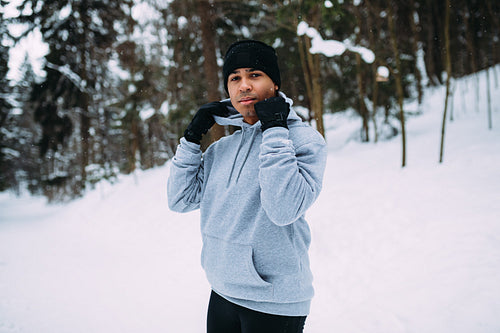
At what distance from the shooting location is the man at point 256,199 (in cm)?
102

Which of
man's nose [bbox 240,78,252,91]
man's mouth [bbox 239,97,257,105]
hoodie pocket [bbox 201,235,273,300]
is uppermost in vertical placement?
man's nose [bbox 240,78,252,91]

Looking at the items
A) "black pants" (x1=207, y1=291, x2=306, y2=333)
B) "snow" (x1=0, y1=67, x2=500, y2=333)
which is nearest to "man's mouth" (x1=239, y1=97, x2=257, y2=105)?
"black pants" (x1=207, y1=291, x2=306, y2=333)

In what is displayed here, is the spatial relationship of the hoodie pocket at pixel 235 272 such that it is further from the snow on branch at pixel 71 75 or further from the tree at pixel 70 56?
the snow on branch at pixel 71 75

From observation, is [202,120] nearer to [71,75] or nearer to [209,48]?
[209,48]

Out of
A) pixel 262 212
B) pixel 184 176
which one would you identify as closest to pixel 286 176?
pixel 262 212

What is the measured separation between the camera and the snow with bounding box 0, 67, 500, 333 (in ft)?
8.35

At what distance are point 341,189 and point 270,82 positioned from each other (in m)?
4.27

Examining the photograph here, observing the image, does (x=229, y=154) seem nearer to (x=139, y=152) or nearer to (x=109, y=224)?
(x=109, y=224)

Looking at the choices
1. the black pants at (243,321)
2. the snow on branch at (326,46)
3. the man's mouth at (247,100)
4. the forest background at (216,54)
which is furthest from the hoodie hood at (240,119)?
the forest background at (216,54)

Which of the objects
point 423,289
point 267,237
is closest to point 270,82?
point 267,237

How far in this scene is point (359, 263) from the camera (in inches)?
132

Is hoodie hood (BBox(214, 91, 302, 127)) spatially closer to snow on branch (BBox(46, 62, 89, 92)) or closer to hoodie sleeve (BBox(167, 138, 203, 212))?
hoodie sleeve (BBox(167, 138, 203, 212))

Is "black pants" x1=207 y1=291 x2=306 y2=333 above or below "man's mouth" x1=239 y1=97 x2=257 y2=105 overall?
below

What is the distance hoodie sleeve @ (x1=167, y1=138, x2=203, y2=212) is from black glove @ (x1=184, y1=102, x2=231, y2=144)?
1.6 inches
